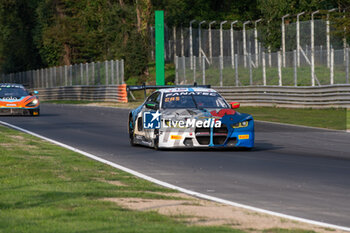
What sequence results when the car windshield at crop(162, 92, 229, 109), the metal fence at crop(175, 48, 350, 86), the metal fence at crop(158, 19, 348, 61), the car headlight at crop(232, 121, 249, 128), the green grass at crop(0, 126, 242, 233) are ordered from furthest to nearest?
1. the metal fence at crop(158, 19, 348, 61)
2. the metal fence at crop(175, 48, 350, 86)
3. the car windshield at crop(162, 92, 229, 109)
4. the car headlight at crop(232, 121, 249, 128)
5. the green grass at crop(0, 126, 242, 233)

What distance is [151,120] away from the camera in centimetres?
1683

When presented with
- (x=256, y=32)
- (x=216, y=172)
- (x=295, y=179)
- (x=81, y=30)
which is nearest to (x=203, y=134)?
(x=216, y=172)

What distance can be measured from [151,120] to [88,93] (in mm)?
38647

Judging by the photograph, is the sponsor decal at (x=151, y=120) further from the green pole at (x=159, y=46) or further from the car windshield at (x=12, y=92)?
the green pole at (x=159, y=46)

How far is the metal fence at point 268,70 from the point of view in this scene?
1284 inches

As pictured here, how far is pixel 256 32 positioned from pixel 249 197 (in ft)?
139

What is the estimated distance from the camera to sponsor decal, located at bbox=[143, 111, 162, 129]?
16.6 meters

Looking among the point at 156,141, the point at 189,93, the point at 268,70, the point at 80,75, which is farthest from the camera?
the point at 80,75

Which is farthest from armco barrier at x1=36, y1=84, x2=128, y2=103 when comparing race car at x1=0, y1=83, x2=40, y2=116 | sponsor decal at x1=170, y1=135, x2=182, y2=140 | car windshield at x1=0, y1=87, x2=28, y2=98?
sponsor decal at x1=170, y1=135, x2=182, y2=140

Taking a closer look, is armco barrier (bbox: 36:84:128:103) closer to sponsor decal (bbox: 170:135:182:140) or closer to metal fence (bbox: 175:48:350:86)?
metal fence (bbox: 175:48:350:86)

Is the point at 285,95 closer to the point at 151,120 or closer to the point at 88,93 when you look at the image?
the point at 151,120

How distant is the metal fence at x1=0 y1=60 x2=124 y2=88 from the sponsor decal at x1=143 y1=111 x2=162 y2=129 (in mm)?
26370

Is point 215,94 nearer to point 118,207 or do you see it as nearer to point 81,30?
point 118,207

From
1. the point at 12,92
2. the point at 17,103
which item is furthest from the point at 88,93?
the point at 17,103
